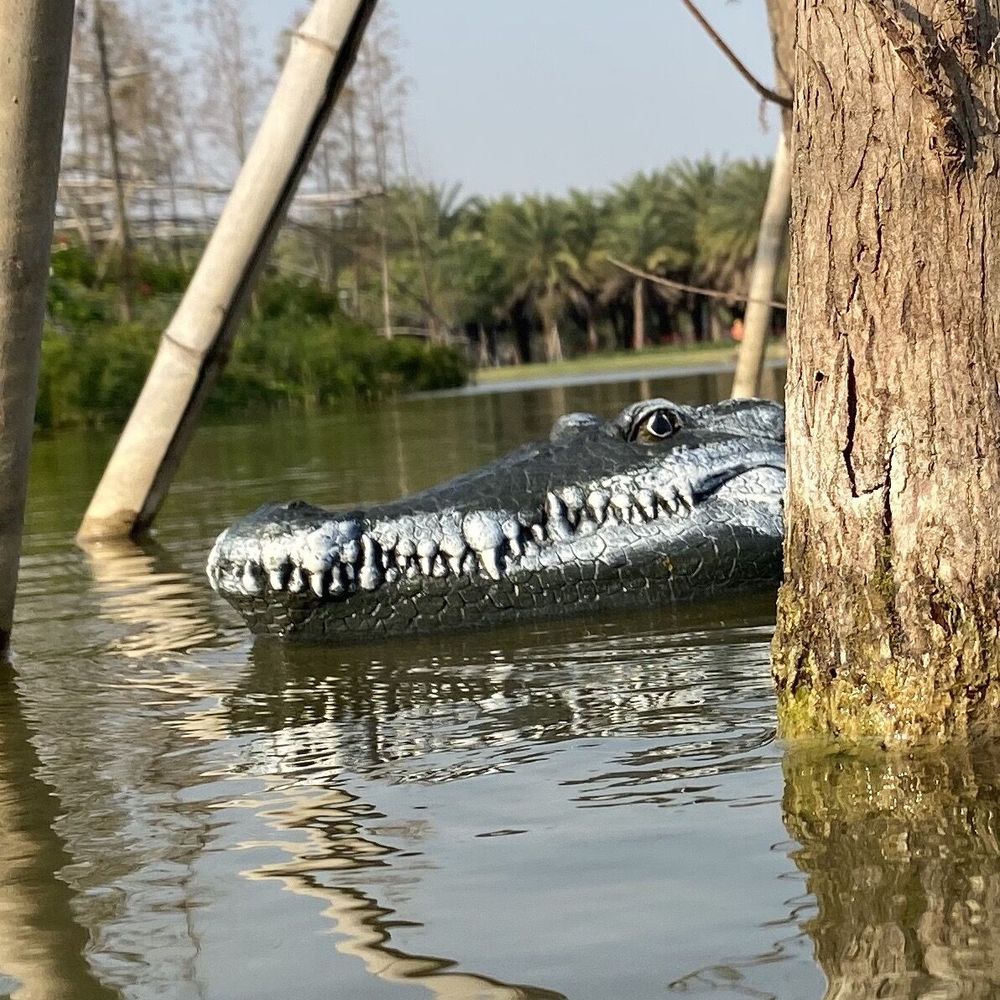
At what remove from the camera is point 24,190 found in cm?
487

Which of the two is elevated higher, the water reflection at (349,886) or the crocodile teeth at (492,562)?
the crocodile teeth at (492,562)

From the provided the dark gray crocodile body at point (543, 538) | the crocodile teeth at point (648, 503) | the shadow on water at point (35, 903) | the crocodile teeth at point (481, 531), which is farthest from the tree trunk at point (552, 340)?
the shadow on water at point (35, 903)

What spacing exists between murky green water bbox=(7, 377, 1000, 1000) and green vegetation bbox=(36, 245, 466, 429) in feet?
82.1

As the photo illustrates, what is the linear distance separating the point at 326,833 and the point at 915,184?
1.58 metres

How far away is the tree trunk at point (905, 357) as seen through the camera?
301 cm

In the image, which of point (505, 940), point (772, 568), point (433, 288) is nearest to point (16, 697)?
point (772, 568)

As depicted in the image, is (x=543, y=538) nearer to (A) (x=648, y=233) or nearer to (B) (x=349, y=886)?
(B) (x=349, y=886)

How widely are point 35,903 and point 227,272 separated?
5752 mm

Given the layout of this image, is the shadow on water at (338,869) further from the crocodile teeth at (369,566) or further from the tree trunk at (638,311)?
the tree trunk at (638,311)

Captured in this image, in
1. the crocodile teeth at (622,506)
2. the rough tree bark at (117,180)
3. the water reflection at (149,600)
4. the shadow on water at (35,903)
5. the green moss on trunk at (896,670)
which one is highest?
the rough tree bark at (117,180)

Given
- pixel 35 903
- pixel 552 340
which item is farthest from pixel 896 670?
pixel 552 340

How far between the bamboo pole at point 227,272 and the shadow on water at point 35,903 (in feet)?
15.1

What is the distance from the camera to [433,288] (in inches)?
2800

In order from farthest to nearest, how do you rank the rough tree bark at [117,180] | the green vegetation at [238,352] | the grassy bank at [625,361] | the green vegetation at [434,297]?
the grassy bank at [625,361] < the green vegetation at [434,297] < the rough tree bark at [117,180] < the green vegetation at [238,352]
